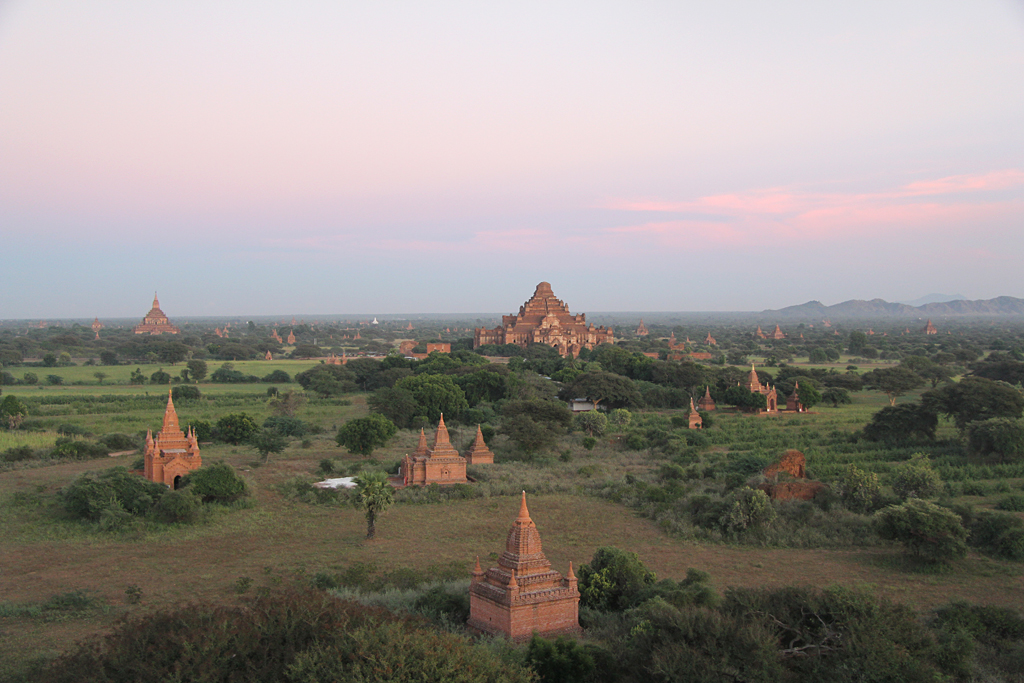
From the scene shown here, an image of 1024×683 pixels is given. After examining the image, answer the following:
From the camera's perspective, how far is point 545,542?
21.1 m

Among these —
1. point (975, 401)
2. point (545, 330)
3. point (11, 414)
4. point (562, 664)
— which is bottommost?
point (562, 664)

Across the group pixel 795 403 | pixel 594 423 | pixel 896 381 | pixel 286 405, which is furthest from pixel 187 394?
pixel 896 381

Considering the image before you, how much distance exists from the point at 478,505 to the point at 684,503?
7068 millimetres

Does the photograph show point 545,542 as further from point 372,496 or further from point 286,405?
point 286,405

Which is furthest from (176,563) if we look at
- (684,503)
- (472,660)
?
(684,503)

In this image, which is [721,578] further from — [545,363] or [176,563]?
[545,363]

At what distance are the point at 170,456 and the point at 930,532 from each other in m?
23.9

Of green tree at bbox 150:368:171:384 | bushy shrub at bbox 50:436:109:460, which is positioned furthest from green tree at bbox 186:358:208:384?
bushy shrub at bbox 50:436:109:460

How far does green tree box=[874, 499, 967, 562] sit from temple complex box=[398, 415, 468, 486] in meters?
15.2

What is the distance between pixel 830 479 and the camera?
2675 cm

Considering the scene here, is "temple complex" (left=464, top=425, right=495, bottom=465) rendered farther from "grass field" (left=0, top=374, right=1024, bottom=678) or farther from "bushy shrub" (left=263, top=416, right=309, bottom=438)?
"bushy shrub" (left=263, top=416, right=309, bottom=438)

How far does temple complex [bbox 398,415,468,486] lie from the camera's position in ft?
92.4

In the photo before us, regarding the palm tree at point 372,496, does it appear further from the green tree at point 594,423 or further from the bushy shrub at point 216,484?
the green tree at point 594,423

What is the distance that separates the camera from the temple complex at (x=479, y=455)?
103 feet
